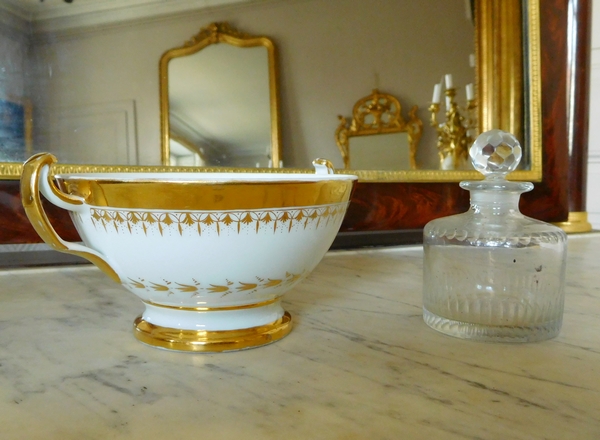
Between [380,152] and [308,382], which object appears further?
[380,152]

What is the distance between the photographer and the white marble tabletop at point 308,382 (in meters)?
0.21

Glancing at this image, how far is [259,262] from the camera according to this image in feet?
0.95

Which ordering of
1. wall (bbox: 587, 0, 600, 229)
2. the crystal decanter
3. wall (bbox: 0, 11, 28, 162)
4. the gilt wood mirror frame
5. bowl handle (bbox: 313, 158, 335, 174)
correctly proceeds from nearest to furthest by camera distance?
the crystal decanter → bowl handle (bbox: 313, 158, 335, 174) → wall (bbox: 0, 11, 28, 162) → the gilt wood mirror frame → wall (bbox: 587, 0, 600, 229)

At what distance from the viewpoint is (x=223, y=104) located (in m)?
0.71

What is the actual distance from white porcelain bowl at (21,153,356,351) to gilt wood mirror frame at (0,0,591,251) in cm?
44

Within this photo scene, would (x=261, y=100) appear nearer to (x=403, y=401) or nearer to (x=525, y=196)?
(x=525, y=196)

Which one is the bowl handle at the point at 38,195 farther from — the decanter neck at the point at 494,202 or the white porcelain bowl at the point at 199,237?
the decanter neck at the point at 494,202

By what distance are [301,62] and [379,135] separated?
0.17 meters

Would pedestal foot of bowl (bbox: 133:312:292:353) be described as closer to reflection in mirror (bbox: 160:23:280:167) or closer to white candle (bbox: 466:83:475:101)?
reflection in mirror (bbox: 160:23:280:167)

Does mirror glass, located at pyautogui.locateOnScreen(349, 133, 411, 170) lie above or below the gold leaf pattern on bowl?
above

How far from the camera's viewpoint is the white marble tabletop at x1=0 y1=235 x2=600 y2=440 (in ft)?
0.70

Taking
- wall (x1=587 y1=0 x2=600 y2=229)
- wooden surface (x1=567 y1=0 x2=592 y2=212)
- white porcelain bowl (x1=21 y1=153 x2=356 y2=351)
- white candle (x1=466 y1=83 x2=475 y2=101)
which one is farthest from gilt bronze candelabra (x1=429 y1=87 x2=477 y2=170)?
white porcelain bowl (x1=21 y1=153 x2=356 y2=351)

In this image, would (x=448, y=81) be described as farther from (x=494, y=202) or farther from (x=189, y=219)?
(x=189, y=219)

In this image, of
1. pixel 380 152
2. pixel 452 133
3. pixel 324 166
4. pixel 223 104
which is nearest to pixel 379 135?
pixel 380 152
